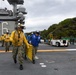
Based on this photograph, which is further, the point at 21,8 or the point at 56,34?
the point at 21,8

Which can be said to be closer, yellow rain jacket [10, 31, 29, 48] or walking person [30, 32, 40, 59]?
yellow rain jacket [10, 31, 29, 48]

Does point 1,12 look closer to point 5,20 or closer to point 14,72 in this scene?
point 5,20

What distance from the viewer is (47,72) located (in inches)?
358

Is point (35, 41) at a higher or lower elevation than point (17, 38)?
lower

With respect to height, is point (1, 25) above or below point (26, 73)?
above

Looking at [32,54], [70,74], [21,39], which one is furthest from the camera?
[32,54]

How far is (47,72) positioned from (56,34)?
32.3m

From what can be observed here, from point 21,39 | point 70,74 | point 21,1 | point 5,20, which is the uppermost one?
point 21,1

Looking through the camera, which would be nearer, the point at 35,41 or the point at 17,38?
the point at 17,38

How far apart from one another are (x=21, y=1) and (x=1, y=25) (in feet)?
91.3

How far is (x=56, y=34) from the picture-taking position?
4128cm

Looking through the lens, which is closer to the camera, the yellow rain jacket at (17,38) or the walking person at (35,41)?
the yellow rain jacket at (17,38)

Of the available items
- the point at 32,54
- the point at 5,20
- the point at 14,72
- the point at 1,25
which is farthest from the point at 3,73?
the point at 5,20

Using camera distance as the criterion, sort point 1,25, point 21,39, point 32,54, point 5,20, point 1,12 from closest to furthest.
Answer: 1. point 21,39
2. point 32,54
3. point 1,25
4. point 5,20
5. point 1,12
